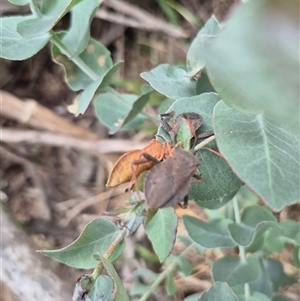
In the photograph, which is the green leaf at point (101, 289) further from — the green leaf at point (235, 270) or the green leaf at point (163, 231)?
the green leaf at point (235, 270)

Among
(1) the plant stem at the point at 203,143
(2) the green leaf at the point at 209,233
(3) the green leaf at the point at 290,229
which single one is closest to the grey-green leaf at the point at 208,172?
(1) the plant stem at the point at 203,143

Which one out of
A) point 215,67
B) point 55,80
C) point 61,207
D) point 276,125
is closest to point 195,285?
point 61,207

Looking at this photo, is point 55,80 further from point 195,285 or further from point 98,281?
point 98,281

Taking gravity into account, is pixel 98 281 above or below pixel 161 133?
below

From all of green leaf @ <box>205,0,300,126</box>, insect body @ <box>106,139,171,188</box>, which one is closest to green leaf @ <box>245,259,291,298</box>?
insect body @ <box>106,139,171,188</box>

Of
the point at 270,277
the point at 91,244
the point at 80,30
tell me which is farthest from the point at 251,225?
the point at 80,30

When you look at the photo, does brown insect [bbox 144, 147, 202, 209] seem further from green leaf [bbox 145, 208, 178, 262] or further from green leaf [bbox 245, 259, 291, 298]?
green leaf [bbox 245, 259, 291, 298]

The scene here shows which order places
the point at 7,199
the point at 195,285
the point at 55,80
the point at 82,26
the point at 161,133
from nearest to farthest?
the point at 161,133, the point at 82,26, the point at 195,285, the point at 7,199, the point at 55,80
